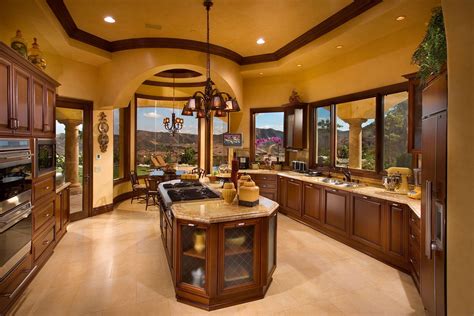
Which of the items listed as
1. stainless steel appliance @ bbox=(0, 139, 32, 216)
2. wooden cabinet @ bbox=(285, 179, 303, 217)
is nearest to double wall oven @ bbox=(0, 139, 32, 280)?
stainless steel appliance @ bbox=(0, 139, 32, 216)

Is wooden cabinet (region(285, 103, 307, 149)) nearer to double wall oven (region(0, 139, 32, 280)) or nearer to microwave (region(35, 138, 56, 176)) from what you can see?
microwave (region(35, 138, 56, 176))

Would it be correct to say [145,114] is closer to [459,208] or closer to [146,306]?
[146,306]

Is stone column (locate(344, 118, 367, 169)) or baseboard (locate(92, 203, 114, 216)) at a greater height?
stone column (locate(344, 118, 367, 169))

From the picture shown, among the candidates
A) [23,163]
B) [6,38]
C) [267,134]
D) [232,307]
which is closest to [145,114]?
[267,134]

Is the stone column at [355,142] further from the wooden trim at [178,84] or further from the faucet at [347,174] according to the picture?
the wooden trim at [178,84]

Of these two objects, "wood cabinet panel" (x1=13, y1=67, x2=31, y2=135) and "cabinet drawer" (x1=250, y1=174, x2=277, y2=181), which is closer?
"wood cabinet panel" (x1=13, y1=67, x2=31, y2=135)

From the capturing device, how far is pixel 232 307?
260cm

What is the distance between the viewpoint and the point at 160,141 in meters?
8.78

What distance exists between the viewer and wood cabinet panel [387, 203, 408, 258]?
331 centimetres

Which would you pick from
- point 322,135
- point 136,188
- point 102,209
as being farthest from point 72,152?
point 322,135

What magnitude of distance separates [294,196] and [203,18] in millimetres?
3793

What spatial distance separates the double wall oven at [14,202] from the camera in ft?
7.61

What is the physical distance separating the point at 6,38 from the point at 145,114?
4.71 meters

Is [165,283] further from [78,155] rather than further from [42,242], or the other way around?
[78,155]
